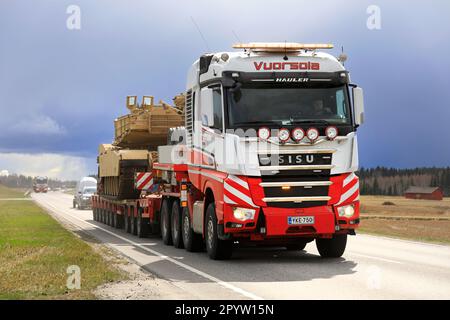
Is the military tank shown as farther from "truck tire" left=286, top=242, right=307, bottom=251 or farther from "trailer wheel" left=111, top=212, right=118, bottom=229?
"truck tire" left=286, top=242, right=307, bottom=251

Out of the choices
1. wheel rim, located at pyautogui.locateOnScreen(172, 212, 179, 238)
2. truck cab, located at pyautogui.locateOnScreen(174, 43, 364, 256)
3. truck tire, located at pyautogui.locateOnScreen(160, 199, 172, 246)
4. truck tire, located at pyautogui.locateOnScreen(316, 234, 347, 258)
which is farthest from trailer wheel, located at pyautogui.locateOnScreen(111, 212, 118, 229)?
truck cab, located at pyautogui.locateOnScreen(174, 43, 364, 256)

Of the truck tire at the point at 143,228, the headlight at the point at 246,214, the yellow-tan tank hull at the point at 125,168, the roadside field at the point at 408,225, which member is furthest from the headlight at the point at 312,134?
the yellow-tan tank hull at the point at 125,168

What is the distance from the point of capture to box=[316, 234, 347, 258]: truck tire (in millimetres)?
15125

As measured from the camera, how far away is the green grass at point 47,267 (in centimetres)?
1038

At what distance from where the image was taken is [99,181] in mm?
32406

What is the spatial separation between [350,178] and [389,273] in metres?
2.32

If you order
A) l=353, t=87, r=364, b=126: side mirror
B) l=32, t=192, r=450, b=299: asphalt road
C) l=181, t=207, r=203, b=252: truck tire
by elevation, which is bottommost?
l=32, t=192, r=450, b=299: asphalt road

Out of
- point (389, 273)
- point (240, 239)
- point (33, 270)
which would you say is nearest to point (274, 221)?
point (240, 239)

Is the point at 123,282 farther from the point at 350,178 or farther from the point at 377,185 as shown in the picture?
the point at 377,185

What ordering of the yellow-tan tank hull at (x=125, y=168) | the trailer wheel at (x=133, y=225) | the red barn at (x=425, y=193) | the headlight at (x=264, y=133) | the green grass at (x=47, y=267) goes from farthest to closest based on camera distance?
1. the red barn at (x=425, y=193)
2. the yellow-tan tank hull at (x=125, y=168)
3. the trailer wheel at (x=133, y=225)
4. the headlight at (x=264, y=133)
5. the green grass at (x=47, y=267)

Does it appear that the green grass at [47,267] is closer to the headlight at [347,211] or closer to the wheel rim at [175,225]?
the wheel rim at [175,225]

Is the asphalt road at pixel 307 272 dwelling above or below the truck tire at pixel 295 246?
below

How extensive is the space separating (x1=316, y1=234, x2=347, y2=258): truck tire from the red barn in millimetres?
137191

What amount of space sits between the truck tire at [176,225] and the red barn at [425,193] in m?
135
